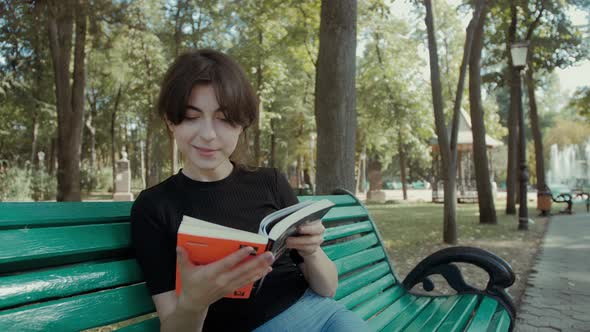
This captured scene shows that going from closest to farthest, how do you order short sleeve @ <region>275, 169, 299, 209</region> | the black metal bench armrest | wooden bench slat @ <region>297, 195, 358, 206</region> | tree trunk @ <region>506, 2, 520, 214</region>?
1. short sleeve @ <region>275, 169, 299, 209</region>
2. the black metal bench armrest
3. wooden bench slat @ <region>297, 195, 358, 206</region>
4. tree trunk @ <region>506, 2, 520, 214</region>

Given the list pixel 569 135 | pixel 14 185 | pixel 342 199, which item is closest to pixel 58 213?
pixel 342 199

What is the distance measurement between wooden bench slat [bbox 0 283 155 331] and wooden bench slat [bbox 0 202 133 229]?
236mm

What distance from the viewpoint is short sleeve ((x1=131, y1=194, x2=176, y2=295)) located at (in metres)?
1.59

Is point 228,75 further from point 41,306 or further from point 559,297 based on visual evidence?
point 559,297

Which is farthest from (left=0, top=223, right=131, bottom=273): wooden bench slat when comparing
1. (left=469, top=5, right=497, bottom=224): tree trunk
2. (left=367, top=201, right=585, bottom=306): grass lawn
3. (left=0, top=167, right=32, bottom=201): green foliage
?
(left=0, top=167, right=32, bottom=201): green foliage

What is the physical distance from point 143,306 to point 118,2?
9.08 m

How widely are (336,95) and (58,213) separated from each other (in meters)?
3.35

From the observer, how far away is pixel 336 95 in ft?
15.2

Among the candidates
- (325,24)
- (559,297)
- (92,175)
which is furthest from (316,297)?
(92,175)

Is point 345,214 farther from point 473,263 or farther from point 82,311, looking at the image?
point 82,311

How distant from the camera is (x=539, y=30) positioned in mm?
15602

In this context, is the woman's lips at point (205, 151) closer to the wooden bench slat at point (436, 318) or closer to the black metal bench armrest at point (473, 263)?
the wooden bench slat at point (436, 318)

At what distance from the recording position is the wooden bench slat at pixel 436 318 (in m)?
2.47

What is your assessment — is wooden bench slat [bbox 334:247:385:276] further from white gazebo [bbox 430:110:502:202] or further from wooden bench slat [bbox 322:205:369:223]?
white gazebo [bbox 430:110:502:202]
